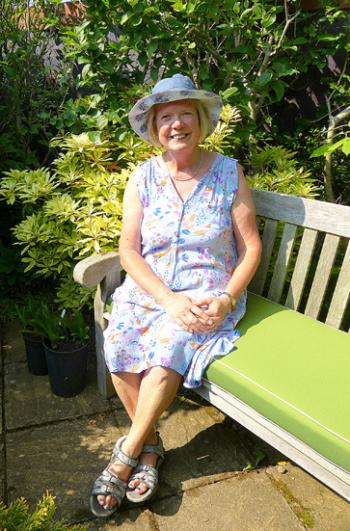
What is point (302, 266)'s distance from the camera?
2471mm

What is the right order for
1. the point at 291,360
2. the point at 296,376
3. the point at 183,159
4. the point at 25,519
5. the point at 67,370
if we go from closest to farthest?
the point at 25,519 < the point at 296,376 < the point at 291,360 < the point at 183,159 < the point at 67,370

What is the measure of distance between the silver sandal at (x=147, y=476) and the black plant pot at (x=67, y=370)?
2.38ft

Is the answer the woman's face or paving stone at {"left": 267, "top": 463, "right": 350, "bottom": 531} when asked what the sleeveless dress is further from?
paving stone at {"left": 267, "top": 463, "right": 350, "bottom": 531}

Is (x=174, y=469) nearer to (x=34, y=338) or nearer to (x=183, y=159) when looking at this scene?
(x=34, y=338)

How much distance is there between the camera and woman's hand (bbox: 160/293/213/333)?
2.06 metres

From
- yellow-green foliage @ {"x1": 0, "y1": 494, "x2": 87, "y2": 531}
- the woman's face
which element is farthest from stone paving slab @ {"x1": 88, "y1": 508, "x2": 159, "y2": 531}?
the woman's face

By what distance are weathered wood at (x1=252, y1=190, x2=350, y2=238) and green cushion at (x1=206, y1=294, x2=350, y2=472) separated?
501 millimetres

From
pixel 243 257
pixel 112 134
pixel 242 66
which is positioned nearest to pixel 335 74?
pixel 242 66

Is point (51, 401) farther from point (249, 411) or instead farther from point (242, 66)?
point (242, 66)

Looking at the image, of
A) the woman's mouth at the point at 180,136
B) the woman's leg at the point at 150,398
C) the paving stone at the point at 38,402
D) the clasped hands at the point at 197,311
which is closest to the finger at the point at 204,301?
the clasped hands at the point at 197,311

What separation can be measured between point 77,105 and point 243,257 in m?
1.83

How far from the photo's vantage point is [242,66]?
3076mm

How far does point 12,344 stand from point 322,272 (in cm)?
227

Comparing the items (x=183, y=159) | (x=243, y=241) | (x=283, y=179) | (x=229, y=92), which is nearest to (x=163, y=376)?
(x=243, y=241)
